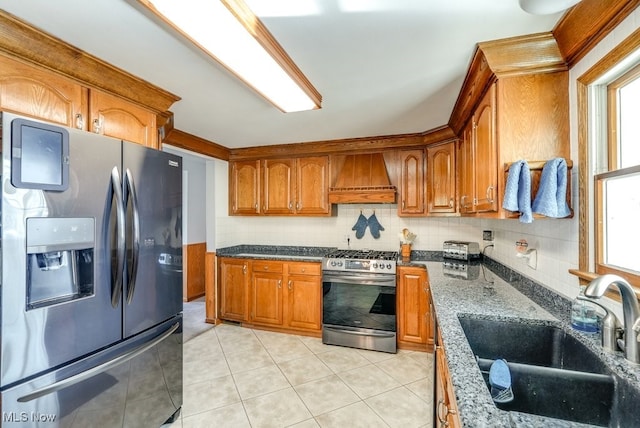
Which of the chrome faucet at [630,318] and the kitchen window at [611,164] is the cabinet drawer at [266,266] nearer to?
the kitchen window at [611,164]

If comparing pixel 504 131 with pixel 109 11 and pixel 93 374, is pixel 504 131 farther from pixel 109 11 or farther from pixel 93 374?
pixel 93 374

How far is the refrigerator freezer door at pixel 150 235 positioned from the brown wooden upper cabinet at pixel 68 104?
0.31m

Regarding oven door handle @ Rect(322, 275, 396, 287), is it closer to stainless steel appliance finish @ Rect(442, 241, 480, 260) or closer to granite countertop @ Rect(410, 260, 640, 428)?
granite countertop @ Rect(410, 260, 640, 428)

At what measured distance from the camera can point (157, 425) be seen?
5.67 ft

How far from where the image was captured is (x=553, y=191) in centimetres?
133

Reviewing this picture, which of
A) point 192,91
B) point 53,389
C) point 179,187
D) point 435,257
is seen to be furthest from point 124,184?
point 435,257

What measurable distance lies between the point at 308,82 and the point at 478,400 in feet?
5.86

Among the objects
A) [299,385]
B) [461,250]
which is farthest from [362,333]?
[461,250]

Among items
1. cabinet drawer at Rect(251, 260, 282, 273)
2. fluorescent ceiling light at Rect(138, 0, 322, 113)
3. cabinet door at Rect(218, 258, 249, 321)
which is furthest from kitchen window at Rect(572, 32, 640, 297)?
cabinet door at Rect(218, 258, 249, 321)

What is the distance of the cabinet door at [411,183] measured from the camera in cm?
317

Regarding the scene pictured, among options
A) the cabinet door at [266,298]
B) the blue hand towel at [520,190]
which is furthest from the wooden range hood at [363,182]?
the blue hand towel at [520,190]

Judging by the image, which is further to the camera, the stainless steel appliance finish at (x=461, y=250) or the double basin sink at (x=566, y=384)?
the stainless steel appliance finish at (x=461, y=250)

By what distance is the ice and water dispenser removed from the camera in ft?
3.92

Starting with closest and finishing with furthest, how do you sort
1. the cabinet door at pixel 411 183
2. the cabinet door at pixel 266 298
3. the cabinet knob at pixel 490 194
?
the cabinet knob at pixel 490 194
the cabinet door at pixel 411 183
the cabinet door at pixel 266 298
